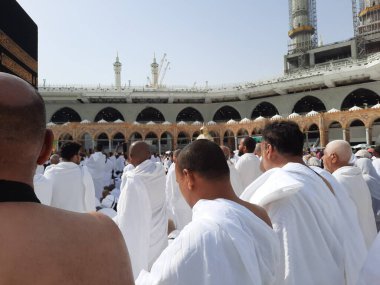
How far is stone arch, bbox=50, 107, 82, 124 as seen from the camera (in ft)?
111

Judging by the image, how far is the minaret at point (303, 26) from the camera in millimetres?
40469

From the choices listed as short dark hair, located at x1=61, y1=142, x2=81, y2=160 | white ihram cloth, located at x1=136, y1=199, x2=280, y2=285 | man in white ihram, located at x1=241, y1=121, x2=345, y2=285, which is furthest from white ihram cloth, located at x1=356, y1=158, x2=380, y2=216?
white ihram cloth, located at x1=136, y1=199, x2=280, y2=285

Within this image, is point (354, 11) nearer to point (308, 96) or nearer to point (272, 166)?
point (308, 96)

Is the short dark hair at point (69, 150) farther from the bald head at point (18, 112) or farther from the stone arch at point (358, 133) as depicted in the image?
the stone arch at point (358, 133)

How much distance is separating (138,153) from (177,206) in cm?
229

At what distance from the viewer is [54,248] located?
0.83 metres

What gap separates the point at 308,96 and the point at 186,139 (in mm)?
11006

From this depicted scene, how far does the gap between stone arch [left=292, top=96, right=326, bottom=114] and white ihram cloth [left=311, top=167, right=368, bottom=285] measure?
3039 cm

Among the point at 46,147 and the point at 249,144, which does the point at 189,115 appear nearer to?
the point at 249,144

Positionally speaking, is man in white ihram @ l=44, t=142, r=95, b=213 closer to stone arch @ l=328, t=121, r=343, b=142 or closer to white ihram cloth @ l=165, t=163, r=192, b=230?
white ihram cloth @ l=165, t=163, r=192, b=230

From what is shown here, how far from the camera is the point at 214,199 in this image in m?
1.49

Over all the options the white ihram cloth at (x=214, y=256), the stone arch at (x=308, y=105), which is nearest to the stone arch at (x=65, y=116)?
the stone arch at (x=308, y=105)

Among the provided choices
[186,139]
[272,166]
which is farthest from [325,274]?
[186,139]

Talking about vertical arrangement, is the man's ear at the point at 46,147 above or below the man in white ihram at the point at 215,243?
above
